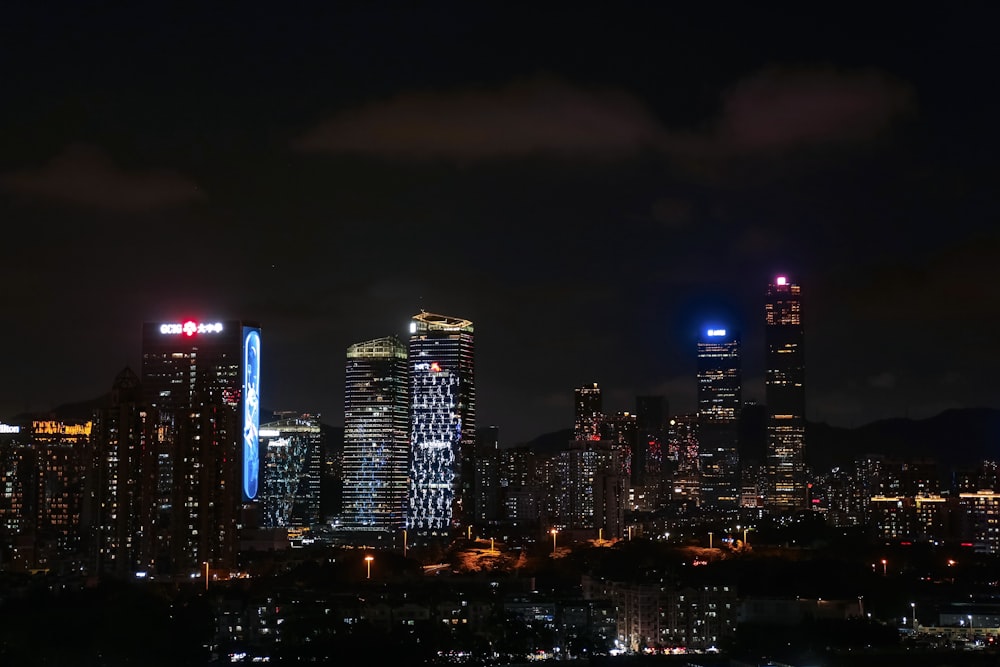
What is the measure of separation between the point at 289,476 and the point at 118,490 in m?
29.3

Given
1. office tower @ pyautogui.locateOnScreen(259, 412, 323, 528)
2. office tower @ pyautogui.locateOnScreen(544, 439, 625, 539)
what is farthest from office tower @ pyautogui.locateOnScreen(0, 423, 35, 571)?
office tower @ pyautogui.locateOnScreen(544, 439, 625, 539)

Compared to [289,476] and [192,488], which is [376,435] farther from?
[192,488]

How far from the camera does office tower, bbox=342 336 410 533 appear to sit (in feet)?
234

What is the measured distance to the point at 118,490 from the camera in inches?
1741

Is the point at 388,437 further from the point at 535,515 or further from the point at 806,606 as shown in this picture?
the point at 806,606

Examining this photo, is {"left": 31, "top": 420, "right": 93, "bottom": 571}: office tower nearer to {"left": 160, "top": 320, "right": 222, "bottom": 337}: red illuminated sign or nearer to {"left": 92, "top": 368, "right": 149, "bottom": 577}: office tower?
{"left": 160, "top": 320, "right": 222, "bottom": 337}: red illuminated sign

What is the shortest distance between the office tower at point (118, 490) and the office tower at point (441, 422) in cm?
2420

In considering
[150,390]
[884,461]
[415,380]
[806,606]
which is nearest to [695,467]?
[884,461]

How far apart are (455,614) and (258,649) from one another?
5.85 m

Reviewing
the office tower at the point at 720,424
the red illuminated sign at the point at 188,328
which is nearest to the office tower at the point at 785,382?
the office tower at the point at 720,424

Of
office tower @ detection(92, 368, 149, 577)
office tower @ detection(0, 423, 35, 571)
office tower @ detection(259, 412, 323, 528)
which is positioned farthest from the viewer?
office tower @ detection(259, 412, 323, 528)

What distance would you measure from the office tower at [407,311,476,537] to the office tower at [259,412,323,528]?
5.82 metres

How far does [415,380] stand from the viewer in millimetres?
72062

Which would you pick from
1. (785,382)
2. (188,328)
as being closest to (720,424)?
(785,382)
